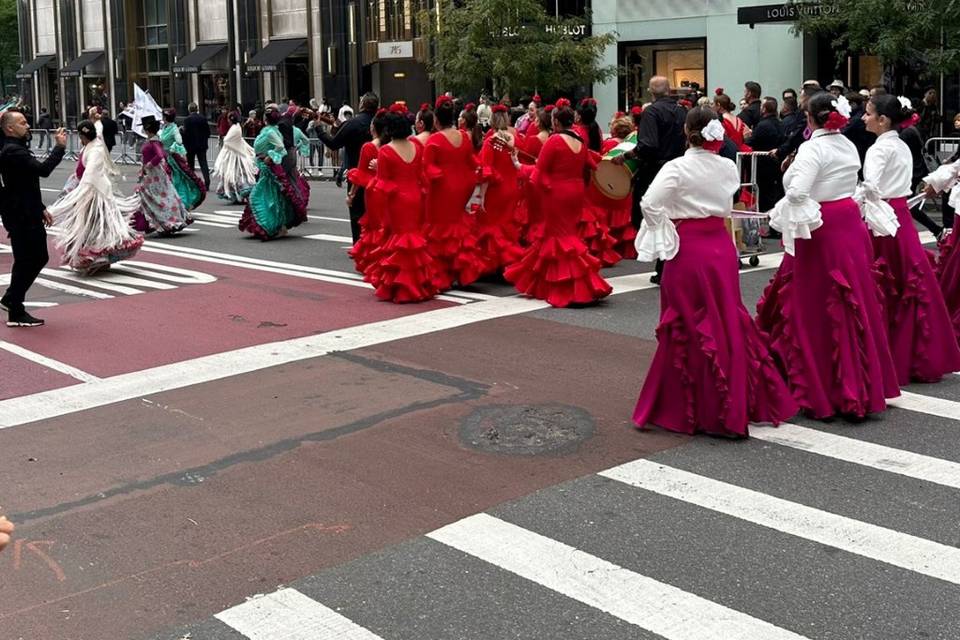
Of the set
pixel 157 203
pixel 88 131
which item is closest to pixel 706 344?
pixel 88 131

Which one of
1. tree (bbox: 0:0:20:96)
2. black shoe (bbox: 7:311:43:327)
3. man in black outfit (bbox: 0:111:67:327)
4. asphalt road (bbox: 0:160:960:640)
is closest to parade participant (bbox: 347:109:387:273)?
asphalt road (bbox: 0:160:960:640)

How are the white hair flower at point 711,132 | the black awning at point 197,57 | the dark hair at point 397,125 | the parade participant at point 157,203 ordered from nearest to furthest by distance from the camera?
1. the white hair flower at point 711,132
2. the dark hair at point 397,125
3. the parade participant at point 157,203
4. the black awning at point 197,57

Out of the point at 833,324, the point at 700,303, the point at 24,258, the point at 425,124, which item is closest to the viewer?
the point at 700,303

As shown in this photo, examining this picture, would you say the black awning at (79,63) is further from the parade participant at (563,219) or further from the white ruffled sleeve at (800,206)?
the white ruffled sleeve at (800,206)

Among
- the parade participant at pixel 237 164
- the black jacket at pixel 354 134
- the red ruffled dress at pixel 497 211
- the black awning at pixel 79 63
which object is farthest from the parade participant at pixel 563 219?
the black awning at pixel 79 63

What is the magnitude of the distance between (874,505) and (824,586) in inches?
46.1

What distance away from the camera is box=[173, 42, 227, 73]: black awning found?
52375 mm

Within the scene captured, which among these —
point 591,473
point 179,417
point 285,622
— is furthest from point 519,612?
point 179,417

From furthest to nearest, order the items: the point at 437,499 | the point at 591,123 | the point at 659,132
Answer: the point at 591,123 < the point at 659,132 < the point at 437,499

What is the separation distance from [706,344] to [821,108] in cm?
170

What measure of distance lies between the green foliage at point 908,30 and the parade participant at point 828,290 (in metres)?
13.6

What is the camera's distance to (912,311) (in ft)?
28.3

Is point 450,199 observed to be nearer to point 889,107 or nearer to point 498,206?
point 498,206

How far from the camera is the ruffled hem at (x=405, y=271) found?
1216 centimetres
